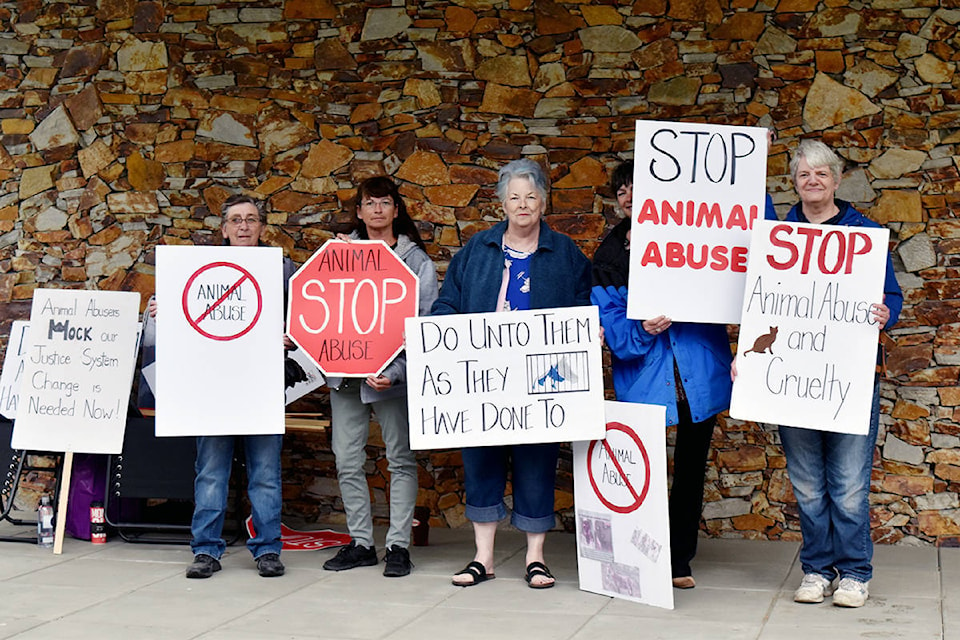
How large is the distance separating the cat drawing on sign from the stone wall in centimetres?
142

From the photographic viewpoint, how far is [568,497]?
554 centimetres

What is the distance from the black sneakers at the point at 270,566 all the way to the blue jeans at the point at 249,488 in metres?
0.02

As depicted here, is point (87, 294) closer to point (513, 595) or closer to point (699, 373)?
point (513, 595)

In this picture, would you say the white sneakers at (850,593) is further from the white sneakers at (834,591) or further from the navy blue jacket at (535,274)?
the navy blue jacket at (535,274)

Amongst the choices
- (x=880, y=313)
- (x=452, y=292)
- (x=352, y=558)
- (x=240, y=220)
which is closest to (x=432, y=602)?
(x=352, y=558)

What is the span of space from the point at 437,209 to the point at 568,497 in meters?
1.47

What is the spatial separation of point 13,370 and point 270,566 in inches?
68.2

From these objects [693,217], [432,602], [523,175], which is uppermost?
[523,175]

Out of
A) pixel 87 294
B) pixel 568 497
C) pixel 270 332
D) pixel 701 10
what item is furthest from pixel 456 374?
pixel 701 10

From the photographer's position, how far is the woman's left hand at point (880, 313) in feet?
12.9

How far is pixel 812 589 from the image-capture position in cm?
413

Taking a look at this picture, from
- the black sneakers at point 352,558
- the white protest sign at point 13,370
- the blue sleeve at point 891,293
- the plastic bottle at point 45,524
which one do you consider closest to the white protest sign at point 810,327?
the blue sleeve at point 891,293

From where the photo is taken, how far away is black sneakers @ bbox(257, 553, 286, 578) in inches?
182

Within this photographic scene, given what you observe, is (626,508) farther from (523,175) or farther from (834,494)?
(523,175)
